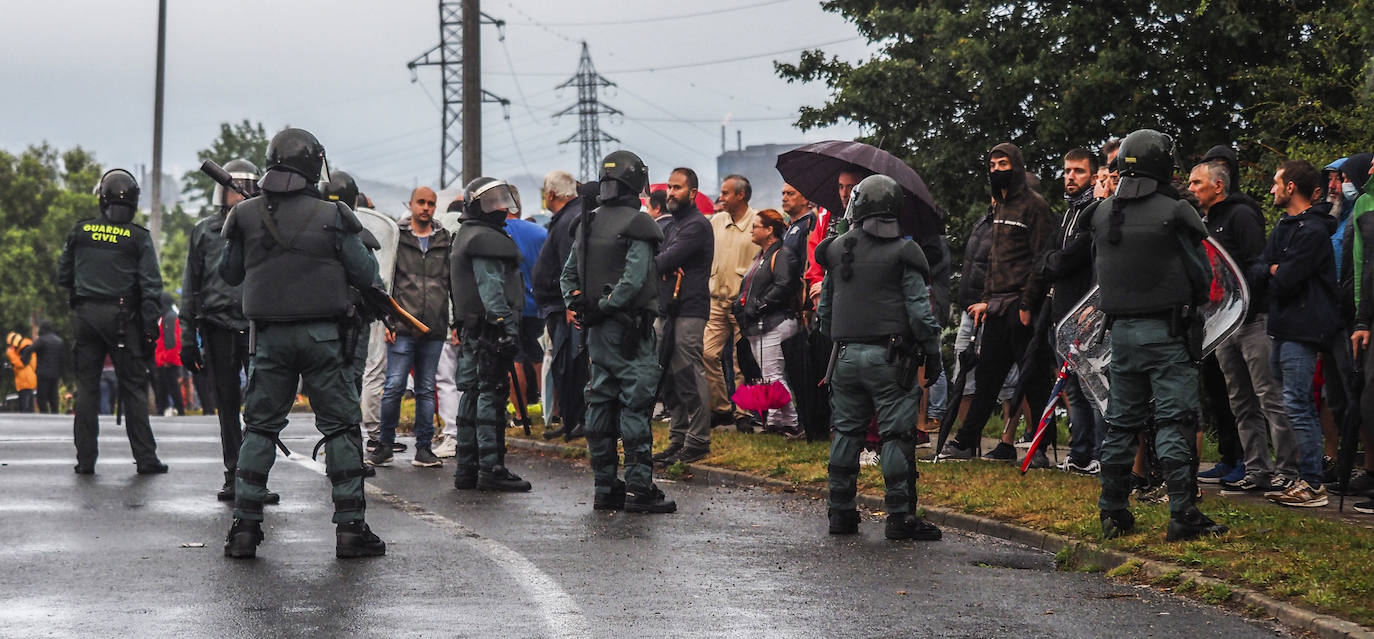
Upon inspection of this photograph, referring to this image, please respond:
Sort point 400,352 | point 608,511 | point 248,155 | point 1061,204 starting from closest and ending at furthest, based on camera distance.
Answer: point 608,511 < point 400,352 < point 1061,204 < point 248,155

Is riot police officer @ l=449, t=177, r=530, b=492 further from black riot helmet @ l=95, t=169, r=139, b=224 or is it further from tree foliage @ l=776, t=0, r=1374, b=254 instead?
tree foliage @ l=776, t=0, r=1374, b=254

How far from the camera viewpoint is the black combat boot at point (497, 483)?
37.5 ft

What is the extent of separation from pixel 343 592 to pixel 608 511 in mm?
3215

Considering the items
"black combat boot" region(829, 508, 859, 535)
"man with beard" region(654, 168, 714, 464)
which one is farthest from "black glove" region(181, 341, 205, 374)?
"black combat boot" region(829, 508, 859, 535)

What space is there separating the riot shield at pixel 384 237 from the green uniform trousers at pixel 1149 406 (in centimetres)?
660

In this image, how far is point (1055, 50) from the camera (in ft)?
70.5

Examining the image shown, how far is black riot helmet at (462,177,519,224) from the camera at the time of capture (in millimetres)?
11438

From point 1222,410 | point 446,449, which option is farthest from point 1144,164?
point 446,449

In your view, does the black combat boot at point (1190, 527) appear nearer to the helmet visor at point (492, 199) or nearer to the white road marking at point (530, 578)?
the white road marking at point (530, 578)

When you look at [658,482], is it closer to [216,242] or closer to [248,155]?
[216,242]

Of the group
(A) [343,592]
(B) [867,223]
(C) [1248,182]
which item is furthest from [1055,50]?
(A) [343,592]

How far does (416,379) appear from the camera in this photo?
44.2ft

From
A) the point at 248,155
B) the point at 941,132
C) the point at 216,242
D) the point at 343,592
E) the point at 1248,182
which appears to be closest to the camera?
the point at 343,592

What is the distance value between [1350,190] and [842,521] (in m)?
3.87
